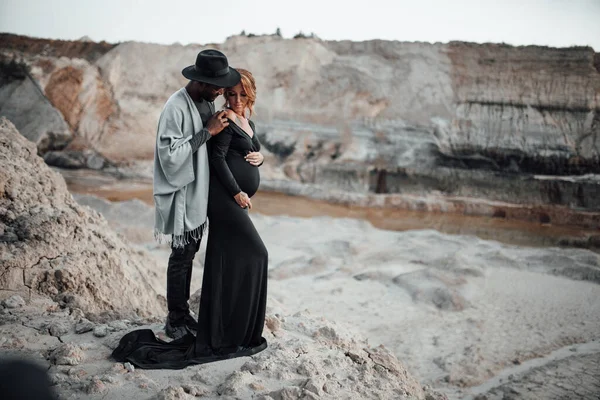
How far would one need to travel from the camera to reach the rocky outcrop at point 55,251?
380 cm

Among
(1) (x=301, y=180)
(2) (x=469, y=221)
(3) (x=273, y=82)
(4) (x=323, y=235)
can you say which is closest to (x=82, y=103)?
(3) (x=273, y=82)

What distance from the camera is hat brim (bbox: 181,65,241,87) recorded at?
300 centimetres

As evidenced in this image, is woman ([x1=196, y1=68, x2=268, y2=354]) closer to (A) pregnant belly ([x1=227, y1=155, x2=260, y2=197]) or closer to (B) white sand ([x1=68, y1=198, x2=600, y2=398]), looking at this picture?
(A) pregnant belly ([x1=227, y1=155, x2=260, y2=197])

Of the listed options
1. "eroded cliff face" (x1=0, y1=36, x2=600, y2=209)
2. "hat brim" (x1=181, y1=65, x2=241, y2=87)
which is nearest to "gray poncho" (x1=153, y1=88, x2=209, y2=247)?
"hat brim" (x1=181, y1=65, x2=241, y2=87)

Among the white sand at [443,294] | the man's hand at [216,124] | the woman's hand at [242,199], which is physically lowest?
the white sand at [443,294]

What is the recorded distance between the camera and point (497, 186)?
12672 mm

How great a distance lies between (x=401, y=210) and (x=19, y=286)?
9.75m

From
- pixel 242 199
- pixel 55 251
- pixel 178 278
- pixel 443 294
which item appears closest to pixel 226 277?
pixel 178 278

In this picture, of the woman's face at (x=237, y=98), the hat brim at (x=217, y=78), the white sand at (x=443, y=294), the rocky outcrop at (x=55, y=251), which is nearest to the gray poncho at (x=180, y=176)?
the hat brim at (x=217, y=78)

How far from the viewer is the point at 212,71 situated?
3014 mm

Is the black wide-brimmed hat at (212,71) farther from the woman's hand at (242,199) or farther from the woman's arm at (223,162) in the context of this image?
the woman's hand at (242,199)

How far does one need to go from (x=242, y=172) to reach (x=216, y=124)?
1.04 ft

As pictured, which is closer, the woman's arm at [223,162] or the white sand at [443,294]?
the woman's arm at [223,162]

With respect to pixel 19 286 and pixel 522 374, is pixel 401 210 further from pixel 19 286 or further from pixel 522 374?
pixel 19 286
